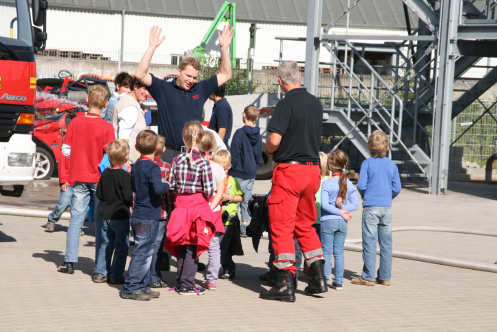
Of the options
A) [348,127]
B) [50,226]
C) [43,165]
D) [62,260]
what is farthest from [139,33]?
[62,260]

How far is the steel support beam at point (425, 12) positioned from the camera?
1385cm

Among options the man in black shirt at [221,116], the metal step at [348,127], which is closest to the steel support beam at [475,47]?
the metal step at [348,127]

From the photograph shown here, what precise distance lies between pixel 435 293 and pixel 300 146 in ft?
6.46

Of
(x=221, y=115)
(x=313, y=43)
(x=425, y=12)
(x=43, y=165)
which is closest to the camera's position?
(x=221, y=115)

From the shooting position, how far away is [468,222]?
10359 millimetres

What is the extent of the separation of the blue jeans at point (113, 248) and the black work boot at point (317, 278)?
1730 millimetres

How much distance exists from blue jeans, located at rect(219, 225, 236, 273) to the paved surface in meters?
0.18

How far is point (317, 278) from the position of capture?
5332 millimetres

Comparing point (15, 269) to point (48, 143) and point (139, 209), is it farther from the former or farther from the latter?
point (48, 143)

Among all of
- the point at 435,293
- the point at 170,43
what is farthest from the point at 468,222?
the point at 170,43

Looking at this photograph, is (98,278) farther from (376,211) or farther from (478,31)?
(478,31)

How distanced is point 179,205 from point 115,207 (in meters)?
0.60

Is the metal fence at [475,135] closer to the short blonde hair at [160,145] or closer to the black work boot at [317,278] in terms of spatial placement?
the black work boot at [317,278]

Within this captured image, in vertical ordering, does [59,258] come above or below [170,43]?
below
